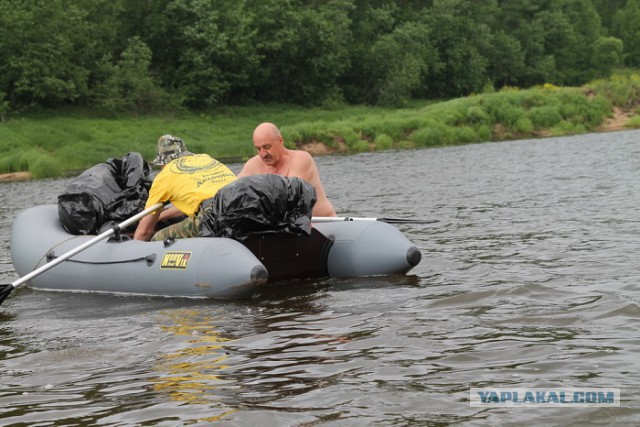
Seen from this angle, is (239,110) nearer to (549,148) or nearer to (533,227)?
(549,148)

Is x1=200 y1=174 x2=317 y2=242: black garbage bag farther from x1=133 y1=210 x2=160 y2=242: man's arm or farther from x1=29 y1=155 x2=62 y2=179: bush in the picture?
x1=29 y1=155 x2=62 y2=179: bush

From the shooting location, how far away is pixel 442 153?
28.5 m

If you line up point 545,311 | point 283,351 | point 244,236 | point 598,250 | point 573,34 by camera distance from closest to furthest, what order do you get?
1. point 283,351
2. point 545,311
3. point 244,236
4. point 598,250
5. point 573,34

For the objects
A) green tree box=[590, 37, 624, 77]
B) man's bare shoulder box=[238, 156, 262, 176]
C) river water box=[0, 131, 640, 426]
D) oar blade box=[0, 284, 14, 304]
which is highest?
green tree box=[590, 37, 624, 77]

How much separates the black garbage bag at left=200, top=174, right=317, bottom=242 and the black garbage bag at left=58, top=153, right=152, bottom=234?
2098mm

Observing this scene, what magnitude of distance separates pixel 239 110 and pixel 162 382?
4310 cm

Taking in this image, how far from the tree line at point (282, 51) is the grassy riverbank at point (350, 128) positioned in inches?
96.3

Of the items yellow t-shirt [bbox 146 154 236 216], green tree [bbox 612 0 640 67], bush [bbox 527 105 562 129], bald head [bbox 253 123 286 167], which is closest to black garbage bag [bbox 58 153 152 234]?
yellow t-shirt [bbox 146 154 236 216]

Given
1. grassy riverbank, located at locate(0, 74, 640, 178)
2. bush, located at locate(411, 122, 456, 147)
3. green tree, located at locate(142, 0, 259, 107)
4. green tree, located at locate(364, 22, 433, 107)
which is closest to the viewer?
grassy riverbank, located at locate(0, 74, 640, 178)

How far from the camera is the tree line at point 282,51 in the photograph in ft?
135

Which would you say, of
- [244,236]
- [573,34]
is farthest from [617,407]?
[573,34]

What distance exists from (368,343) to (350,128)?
97.8 feet

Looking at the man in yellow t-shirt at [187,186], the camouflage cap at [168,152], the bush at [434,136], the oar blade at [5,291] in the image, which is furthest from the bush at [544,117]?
the oar blade at [5,291]

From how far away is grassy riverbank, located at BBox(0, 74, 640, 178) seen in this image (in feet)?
109
